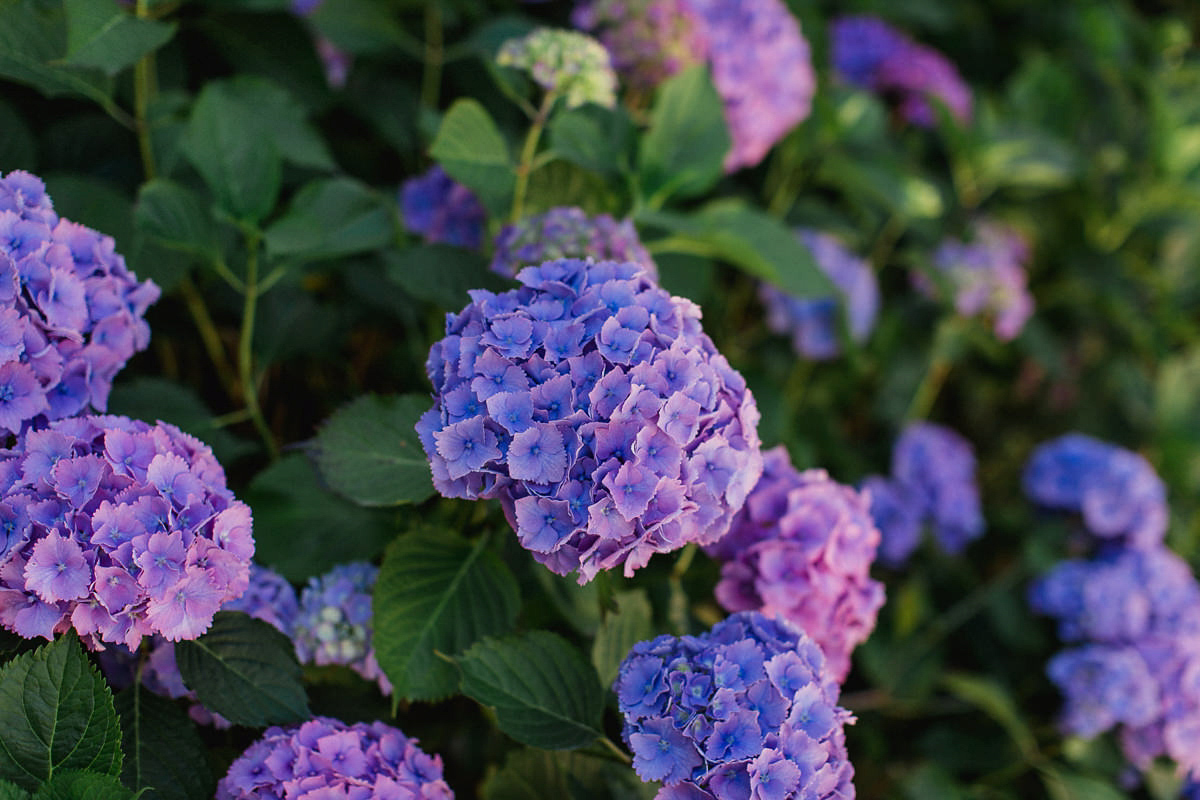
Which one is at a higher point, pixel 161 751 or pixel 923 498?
pixel 161 751

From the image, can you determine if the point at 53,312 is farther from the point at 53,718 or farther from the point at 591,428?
the point at 591,428

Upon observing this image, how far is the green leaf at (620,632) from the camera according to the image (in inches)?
44.9

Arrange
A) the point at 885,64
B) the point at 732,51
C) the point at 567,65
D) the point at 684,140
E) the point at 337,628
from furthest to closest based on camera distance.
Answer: the point at 885,64
the point at 732,51
the point at 684,140
the point at 567,65
the point at 337,628

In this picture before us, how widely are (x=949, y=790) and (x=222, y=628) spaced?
133 centimetres

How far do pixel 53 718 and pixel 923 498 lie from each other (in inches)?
73.4

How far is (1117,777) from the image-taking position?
74.4 inches

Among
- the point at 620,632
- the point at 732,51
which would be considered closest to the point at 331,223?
the point at 620,632

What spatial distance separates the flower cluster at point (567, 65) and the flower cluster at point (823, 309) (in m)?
0.97

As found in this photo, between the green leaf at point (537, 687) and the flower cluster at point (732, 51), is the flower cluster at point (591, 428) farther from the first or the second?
the flower cluster at point (732, 51)

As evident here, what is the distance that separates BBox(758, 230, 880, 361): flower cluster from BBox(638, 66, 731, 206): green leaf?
0.73 meters

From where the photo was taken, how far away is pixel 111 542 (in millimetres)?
872

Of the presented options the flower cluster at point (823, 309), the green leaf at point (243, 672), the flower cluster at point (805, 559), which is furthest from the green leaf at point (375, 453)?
the flower cluster at point (823, 309)

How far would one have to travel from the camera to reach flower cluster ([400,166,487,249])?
1.50m

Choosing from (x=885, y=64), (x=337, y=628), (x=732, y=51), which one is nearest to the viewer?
(x=337, y=628)
